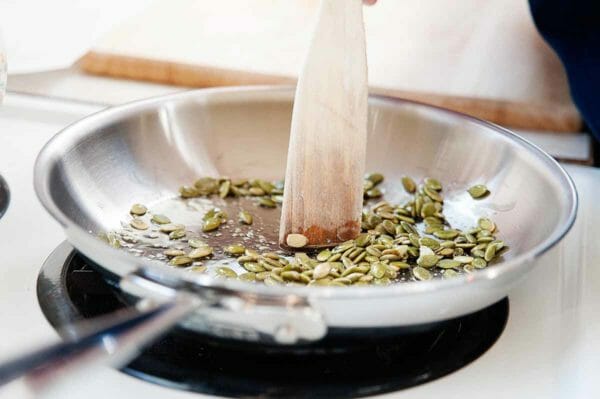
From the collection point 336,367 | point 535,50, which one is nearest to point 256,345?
point 336,367

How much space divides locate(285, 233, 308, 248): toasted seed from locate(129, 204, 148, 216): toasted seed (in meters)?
0.13

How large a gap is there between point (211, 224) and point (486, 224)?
0.73ft

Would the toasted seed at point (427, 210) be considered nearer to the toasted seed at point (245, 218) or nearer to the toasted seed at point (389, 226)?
the toasted seed at point (389, 226)

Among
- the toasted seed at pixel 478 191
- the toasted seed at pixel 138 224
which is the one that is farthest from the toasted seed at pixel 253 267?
the toasted seed at pixel 478 191

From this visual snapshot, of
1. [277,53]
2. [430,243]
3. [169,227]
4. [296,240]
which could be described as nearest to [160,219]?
[169,227]

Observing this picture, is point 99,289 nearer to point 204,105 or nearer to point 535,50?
point 204,105

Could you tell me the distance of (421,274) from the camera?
0.64m

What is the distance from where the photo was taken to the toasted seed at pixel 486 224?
0.71 m

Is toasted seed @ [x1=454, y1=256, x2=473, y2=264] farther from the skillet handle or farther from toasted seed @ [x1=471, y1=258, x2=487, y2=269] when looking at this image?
the skillet handle

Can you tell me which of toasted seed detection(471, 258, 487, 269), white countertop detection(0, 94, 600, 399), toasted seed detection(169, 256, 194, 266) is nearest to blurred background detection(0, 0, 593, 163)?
white countertop detection(0, 94, 600, 399)

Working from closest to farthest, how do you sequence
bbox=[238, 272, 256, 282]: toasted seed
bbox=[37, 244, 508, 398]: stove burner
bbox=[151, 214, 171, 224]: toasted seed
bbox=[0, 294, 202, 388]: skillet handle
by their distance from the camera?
bbox=[0, 294, 202, 388]: skillet handle, bbox=[37, 244, 508, 398]: stove burner, bbox=[238, 272, 256, 282]: toasted seed, bbox=[151, 214, 171, 224]: toasted seed

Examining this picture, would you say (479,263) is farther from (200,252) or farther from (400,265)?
(200,252)

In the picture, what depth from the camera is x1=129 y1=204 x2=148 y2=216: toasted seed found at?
0.73 metres

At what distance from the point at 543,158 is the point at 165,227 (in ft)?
1.00
